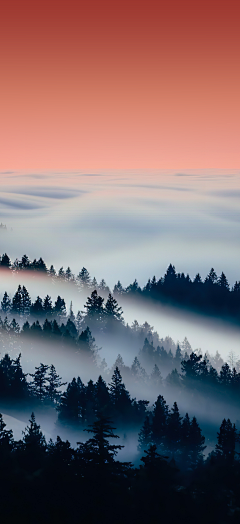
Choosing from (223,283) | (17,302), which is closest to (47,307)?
(17,302)

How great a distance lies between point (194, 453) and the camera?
51.8 metres

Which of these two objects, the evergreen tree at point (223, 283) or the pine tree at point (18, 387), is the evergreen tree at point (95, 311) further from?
the evergreen tree at point (223, 283)

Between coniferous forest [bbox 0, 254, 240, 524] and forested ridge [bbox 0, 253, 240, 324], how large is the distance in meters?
3.35

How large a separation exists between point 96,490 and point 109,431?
17.4 m

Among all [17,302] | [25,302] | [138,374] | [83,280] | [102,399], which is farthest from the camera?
[83,280]

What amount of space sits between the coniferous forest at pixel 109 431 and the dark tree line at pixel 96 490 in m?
0.06

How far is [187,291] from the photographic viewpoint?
167375 mm

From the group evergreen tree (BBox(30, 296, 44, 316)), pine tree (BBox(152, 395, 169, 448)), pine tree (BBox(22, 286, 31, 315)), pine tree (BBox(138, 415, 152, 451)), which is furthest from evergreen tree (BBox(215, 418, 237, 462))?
pine tree (BBox(22, 286, 31, 315))

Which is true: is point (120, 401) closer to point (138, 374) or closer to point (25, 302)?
point (138, 374)

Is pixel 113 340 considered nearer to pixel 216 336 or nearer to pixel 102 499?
pixel 216 336

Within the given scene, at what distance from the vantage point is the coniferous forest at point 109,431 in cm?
2622

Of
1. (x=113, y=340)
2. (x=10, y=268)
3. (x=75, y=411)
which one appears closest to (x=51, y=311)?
(x=113, y=340)

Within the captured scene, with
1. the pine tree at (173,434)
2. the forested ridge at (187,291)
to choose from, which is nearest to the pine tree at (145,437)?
the pine tree at (173,434)

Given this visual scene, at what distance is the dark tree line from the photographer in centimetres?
2569
